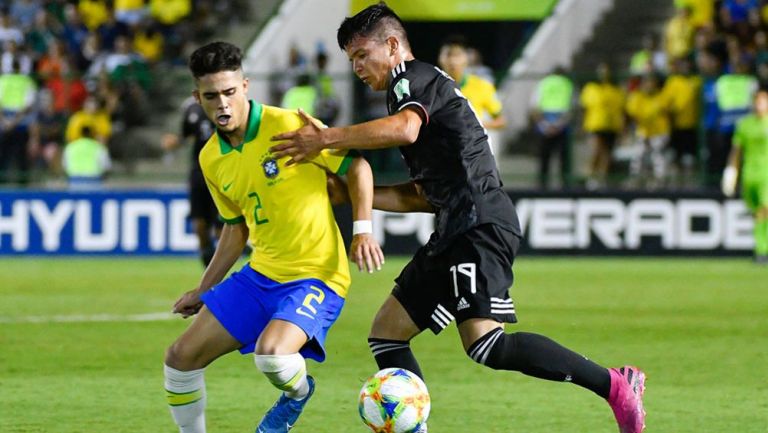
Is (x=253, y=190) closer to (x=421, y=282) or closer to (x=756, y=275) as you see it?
(x=421, y=282)

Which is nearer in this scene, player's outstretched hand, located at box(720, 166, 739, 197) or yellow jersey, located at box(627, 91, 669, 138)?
player's outstretched hand, located at box(720, 166, 739, 197)

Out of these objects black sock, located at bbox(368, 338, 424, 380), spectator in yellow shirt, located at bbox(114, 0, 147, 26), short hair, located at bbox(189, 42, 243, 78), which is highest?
short hair, located at bbox(189, 42, 243, 78)

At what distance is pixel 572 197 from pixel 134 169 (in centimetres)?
566

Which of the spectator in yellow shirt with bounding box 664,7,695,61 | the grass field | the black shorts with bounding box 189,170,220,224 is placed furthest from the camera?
the spectator in yellow shirt with bounding box 664,7,695,61

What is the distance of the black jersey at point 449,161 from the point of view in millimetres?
6383

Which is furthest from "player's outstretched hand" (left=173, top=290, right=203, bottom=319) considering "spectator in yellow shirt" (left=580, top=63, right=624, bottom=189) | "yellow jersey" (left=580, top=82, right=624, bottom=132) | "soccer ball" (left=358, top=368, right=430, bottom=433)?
"yellow jersey" (left=580, top=82, right=624, bottom=132)

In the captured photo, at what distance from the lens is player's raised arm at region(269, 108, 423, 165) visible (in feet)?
20.1

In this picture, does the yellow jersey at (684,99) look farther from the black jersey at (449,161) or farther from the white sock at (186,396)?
the white sock at (186,396)

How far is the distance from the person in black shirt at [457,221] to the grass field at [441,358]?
0.84m

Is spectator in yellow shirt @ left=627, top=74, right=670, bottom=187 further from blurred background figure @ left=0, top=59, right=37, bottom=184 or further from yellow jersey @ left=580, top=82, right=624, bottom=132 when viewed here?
blurred background figure @ left=0, top=59, right=37, bottom=184

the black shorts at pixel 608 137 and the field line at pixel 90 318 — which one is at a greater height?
the black shorts at pixel 608 137

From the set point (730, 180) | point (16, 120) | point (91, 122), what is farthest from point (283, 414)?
point (16, 120)

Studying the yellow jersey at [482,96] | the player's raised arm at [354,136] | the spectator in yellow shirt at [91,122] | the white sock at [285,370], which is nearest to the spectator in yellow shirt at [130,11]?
the spectator in yellow shirt at [91,122]

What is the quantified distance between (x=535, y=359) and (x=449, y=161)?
92 cm
